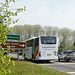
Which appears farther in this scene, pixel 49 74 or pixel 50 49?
pixel 50 49

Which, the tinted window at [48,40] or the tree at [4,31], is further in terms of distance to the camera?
the tinted window at [48,40]

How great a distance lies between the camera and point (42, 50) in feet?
71.8

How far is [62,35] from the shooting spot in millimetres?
67375

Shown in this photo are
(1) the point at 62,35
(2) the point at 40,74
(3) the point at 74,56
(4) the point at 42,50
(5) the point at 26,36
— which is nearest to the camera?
(2) the point at 40,74

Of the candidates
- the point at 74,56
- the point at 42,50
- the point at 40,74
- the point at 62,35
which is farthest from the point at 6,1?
the point at 62,35

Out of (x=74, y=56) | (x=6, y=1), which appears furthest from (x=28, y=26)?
(x=6, y=1)

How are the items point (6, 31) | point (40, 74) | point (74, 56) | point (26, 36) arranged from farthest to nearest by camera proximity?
point (26, 36)
point (74, 56)
point (40, 74)
point (6, 31)

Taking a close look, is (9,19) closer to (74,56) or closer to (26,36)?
(74,56)

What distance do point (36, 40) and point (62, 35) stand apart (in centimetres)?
4555

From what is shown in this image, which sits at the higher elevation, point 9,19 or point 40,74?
point 9,19

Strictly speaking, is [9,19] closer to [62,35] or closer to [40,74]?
[40,74]

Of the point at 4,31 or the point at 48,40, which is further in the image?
the point at 48,40

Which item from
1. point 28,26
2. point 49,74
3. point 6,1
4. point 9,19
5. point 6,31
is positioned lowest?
point 49,74

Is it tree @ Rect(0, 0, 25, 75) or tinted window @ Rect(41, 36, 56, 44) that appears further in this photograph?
tinted window @ Rect(41, 36, 56, 44)
